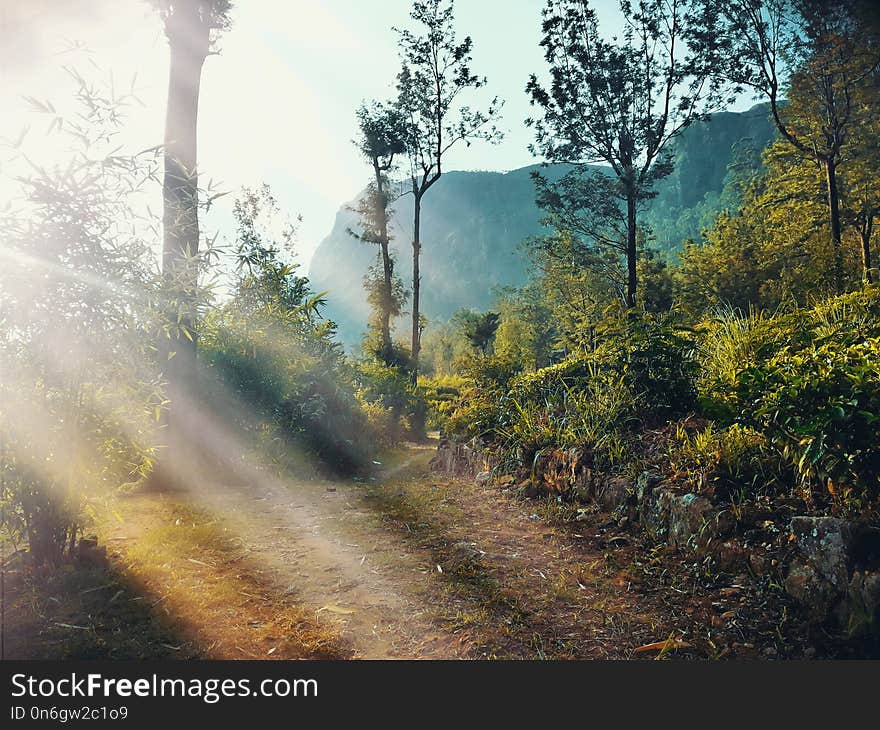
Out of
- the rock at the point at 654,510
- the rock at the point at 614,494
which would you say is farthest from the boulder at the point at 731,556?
the rock at the point at 614,494

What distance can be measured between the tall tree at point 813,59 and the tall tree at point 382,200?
12.5m

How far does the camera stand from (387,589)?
11.6 feet

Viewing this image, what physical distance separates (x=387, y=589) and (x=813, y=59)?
18460 millimetres

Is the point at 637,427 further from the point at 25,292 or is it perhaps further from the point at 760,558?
the point at 25,292

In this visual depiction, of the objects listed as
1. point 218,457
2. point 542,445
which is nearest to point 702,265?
point 542,445

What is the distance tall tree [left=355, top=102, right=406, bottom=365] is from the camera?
22766mm

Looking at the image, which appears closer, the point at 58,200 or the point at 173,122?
the point at 58,200

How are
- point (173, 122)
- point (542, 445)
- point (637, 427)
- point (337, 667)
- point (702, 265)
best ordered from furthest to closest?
point (702, 265), point (173, 122), point (542, 445), point (637, 427), point (337, 667)

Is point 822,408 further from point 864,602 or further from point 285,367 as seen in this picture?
point 285,367

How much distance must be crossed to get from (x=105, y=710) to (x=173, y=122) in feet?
22.8

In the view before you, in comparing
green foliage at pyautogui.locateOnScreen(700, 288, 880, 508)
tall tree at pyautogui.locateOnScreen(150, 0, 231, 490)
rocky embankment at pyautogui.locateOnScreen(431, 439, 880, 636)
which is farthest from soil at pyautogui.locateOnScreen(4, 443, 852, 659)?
tall tree at pyautogui.locateOnScreen(150, 0, 231, 490)

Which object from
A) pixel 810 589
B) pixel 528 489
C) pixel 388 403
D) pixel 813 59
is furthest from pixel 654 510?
pixel 813 59

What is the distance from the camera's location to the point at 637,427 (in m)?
5.28

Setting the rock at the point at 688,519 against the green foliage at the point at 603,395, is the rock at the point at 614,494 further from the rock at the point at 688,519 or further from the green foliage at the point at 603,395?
the rock at the point at 688,519
